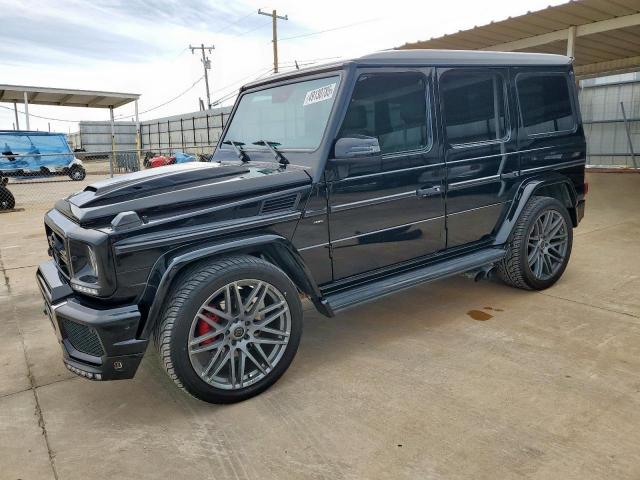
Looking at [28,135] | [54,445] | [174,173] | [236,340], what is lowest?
[54,445]

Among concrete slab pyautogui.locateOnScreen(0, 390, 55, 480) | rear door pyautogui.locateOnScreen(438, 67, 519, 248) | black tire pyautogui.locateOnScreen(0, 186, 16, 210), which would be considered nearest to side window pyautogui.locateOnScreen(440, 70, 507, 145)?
rear door pyautogui.locateOnScreen(438, 67, 519, 248)

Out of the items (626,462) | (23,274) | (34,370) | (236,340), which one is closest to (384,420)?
(236,340)

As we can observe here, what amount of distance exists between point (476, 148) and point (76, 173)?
66.3ft

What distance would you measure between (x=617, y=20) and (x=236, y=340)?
1121 centimetres

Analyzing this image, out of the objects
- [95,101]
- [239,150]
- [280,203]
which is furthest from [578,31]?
[95,101]

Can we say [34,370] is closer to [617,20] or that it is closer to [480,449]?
[480,449]

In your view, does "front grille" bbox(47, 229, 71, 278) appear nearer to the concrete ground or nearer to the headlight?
the headlight

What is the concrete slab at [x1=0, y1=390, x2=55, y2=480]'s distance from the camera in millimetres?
2322

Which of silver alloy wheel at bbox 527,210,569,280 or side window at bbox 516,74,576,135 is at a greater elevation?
side window at bbox 516,74,576,135

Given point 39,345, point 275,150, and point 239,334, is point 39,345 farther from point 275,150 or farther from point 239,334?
point 275,150

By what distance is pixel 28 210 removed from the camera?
11.2 m

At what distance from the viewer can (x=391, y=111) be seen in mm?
3375

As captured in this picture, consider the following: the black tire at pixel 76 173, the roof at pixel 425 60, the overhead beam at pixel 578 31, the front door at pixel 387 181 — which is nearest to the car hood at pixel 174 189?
the front door at pixel 387 181

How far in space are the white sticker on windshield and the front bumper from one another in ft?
5.87
